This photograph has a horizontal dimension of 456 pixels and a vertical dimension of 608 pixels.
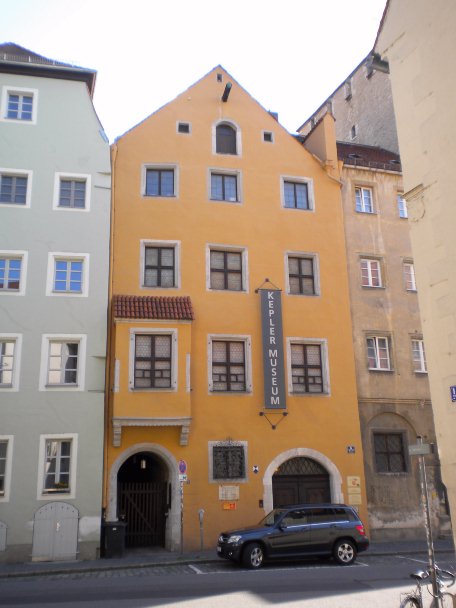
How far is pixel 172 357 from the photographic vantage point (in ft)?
72.5

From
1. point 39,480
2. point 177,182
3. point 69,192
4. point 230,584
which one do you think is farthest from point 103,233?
point 230,584

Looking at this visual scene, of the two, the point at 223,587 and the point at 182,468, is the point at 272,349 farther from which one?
the point at 223,587

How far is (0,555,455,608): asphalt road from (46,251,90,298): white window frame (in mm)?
9314

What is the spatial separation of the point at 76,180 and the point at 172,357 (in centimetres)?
760

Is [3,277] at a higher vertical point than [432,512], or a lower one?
higher

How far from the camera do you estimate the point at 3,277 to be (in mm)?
21922

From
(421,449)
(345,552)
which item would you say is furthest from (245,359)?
(421,449)

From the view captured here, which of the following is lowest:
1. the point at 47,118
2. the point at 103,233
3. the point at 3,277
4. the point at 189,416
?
the point at 189,416

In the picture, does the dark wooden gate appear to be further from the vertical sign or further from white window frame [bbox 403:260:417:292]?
white window frame [bbox 403:260:417:292]

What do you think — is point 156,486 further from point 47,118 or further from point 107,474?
point 47,118

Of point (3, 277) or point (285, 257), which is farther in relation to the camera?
point (285, 257)

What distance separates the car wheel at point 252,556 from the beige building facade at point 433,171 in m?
8.61

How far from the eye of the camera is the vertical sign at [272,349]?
22859mm

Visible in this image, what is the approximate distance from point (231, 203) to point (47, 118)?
7673mm
